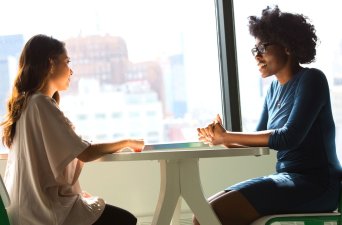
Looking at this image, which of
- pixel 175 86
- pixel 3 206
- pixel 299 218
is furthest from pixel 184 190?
pixel 175 86

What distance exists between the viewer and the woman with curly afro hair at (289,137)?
6.95 feet

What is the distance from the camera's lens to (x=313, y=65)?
3590mm

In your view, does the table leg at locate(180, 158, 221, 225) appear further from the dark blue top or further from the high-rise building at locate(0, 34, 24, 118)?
the high-rise building at locate(0, 34, 24, 118)

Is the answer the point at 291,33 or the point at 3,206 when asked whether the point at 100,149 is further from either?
the point at 291,33

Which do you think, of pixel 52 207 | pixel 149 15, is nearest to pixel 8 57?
pixel 149 15

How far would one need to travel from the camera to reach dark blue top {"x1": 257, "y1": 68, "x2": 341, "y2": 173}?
2156mm

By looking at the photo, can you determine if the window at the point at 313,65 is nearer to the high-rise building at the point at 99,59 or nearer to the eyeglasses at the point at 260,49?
the high-rise building at the point at 99,59

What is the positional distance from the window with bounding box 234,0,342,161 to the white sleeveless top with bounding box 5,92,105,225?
1.76 m

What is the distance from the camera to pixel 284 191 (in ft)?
6.97

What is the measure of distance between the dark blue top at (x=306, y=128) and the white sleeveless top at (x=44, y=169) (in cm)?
73

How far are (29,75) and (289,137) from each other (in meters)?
0.99

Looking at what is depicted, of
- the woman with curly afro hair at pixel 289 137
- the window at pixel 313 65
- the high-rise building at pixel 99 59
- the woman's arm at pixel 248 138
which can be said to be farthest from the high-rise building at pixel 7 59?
the woman's arm at pixel 248 138

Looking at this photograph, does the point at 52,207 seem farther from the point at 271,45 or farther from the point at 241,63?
the point at 241,63

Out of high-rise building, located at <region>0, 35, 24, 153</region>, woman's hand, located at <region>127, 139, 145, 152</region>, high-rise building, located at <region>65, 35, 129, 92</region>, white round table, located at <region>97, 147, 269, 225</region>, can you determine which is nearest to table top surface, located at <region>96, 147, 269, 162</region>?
white round table, located at <region>97, 147, 269, 225</region>
